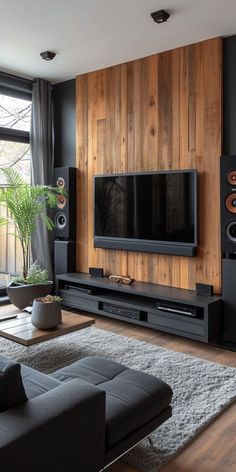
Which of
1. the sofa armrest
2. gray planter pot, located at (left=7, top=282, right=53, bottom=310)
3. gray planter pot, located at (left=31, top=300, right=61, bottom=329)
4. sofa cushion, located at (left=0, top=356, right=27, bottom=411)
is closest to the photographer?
the sofa armrest

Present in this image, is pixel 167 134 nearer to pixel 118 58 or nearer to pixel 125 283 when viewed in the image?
pixel 118 58

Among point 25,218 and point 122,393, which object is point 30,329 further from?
point 25,218

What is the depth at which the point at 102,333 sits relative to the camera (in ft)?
12.2

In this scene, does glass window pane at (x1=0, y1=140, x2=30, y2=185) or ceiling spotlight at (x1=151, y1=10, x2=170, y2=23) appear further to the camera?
glass window pane at (x1=0, y1=140, x2=30, y2=185)

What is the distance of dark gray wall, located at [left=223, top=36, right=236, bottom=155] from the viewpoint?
3557mm

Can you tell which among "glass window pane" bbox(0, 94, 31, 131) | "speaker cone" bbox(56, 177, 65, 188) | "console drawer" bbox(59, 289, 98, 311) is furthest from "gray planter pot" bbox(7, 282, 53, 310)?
"glass window pane" bbox(0, 94, 31, 131)

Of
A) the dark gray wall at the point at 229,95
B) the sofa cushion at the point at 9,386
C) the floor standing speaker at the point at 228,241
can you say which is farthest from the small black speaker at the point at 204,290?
the sofa cushion at the point at 9,386

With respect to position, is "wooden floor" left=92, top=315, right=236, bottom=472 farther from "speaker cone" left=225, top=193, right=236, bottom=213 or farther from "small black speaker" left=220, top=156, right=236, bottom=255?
"speaker cone" left=225, top=193, right=236, bottom=213

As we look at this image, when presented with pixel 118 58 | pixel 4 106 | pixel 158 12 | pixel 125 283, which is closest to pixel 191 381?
pixel 125 283

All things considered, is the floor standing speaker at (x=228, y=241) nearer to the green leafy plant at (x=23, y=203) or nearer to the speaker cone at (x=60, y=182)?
the green leafy plant at (x=23, y=203)

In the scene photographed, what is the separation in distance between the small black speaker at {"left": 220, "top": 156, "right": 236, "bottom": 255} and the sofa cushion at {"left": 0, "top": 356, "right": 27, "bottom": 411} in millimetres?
2420

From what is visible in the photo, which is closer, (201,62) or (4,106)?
(201,62)

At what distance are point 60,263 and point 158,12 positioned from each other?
9.64 feet

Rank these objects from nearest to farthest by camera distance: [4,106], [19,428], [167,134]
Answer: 1. [19,428]
2. [167,134]
3. [4,106]
